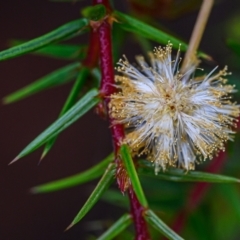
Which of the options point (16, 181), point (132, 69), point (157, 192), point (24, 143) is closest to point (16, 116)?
point (24, 143)

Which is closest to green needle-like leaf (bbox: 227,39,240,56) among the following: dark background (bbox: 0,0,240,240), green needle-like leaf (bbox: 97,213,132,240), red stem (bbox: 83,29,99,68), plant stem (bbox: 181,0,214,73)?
plant stem (bbox: 181,0,214,73)

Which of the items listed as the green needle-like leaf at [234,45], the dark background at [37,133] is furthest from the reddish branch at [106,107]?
the dark background at [37,133]

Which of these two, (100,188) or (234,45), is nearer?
(100,188)

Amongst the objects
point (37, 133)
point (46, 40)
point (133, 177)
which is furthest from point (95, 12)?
point (37, 133)

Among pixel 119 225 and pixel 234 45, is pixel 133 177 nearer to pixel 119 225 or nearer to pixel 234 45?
pixel 119 225

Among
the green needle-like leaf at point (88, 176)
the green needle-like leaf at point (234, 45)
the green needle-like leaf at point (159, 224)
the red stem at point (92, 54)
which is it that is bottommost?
the green needle-like leaf at point (159, 224)

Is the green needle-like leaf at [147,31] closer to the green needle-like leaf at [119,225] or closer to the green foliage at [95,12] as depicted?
the green foliage at [95,12]

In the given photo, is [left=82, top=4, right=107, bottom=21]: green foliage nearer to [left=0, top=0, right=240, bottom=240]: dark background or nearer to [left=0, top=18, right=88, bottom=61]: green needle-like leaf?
[left=0, top=18, right=88, bottom=61]: green needle-like leaf
